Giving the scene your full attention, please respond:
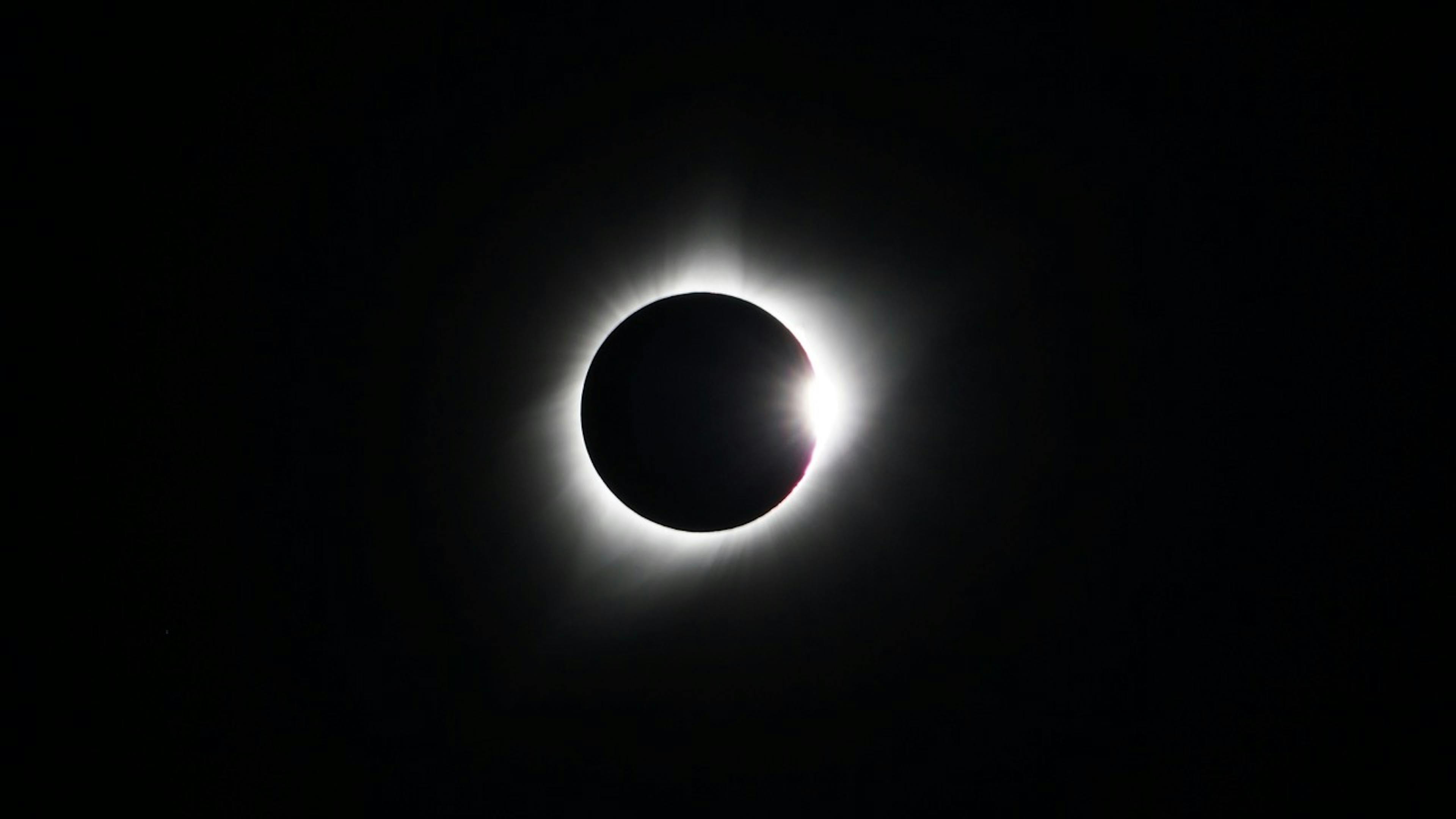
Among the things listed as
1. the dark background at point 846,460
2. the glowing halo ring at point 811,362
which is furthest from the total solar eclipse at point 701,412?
the dark background at point 846,460

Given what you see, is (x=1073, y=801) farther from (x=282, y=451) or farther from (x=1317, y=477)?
(x=282, y=451)

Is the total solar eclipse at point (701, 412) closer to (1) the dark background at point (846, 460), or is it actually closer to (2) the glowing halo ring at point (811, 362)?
(2) the glowing halo ring at point (811, 362)

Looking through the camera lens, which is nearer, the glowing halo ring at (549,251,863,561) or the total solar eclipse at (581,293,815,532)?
the total solar eclipse at (581,293,815,532)

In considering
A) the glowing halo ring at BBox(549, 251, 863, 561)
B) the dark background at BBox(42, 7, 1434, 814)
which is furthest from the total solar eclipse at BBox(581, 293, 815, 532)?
the dark background at BBox(42, 7, 1434, 814)

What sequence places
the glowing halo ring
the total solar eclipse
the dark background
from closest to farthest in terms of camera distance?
the total solar eclipse < the dark background < the glowing halo ring

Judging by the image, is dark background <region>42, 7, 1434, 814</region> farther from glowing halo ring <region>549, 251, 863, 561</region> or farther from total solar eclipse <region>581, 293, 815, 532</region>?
total solar eclipse <region>581, 293, 815, 532</region>

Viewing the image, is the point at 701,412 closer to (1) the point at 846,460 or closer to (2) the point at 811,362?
(2) the point at 811,362

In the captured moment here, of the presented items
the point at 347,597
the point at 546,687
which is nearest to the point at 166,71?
the point at 347,597

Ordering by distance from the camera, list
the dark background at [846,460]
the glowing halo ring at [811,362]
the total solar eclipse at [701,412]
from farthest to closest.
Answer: the glowing halo ring at [811,362] → the dark background at [846,460] → the total solar eclipse at [701,412]

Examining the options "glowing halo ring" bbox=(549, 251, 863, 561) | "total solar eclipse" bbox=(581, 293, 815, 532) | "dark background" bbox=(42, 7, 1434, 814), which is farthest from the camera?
"glowing halo ring" bbox=(549, 251, 863, 561)
